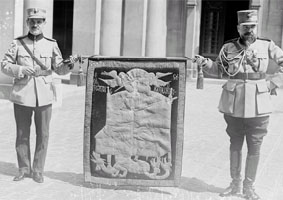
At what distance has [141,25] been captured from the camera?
19.2m

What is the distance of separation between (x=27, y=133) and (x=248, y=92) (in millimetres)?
2570

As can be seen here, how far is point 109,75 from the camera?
5871 millimetres

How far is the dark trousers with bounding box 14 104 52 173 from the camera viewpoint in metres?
6.21

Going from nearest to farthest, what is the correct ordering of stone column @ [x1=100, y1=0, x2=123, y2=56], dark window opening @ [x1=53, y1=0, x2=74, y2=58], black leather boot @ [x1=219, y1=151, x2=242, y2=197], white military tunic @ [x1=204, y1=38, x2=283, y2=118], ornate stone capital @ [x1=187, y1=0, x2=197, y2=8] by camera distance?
white military tunic @ [x1=204, y1=38, x2=283, y2=118]
black leather boot @ [x1=219, y1=151, x2=242, y2=197]
stone column @ [x1=100, y1=0, x2=123, y2=56]
ornate stone capital @ [x1=187, y1=0, x2=197, y2=8]
dark window opening @ [x1=53, y1=0, x2=74, y2=58]

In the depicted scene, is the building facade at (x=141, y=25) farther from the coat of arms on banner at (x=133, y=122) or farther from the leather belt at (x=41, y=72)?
the coat of arms on banner at (x=133, y=122)

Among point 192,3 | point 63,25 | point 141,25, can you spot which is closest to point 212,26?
point 192,3

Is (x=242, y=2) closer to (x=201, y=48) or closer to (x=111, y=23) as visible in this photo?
(x=201, y=48)

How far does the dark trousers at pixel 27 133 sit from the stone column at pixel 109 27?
1165 cm

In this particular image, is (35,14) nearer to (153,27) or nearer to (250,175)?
(250,175)

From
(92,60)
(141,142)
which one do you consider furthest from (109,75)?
(141,142)

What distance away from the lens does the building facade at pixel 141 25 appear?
1245 cm

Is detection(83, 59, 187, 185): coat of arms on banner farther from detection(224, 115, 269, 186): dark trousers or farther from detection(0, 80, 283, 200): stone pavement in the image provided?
detection(224, 115, 269, 186): dark trousers

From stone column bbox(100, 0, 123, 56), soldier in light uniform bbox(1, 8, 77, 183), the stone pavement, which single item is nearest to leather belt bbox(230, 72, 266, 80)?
the stone pavement

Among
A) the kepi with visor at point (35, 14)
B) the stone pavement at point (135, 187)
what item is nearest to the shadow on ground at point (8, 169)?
the stone pavement at point (135, 187)
